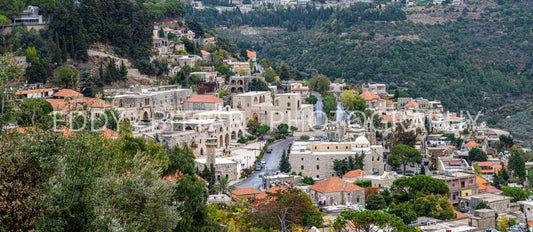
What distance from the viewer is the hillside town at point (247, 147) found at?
1541cm

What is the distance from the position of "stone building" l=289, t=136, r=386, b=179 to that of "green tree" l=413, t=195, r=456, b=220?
27.0 feet

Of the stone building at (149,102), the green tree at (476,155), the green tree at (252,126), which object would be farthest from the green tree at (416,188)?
the stone building at (149,102)

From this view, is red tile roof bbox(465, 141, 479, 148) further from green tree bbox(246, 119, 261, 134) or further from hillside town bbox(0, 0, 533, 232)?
green tree bbox(246, 119, 261, 134)

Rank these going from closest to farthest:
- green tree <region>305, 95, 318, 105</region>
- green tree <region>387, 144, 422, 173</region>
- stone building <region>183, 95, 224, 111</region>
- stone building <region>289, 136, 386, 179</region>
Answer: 1. stone building <region>289, 136, 386, 179</region>
2. green tree <region>387, 144, 422, 173</region>
3. stone building <region>183, 95, 224, 111</region>
4. green tree <region>305, 95, 318, 105</region>

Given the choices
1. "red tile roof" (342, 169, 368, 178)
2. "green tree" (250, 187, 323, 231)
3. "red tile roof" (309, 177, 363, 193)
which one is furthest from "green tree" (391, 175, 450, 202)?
"green tree" (250, 187, 323, 231)

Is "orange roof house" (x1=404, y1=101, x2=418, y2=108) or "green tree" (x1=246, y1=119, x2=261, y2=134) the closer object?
"green tree" (x1=246, y1=119, x2=261, y2=134)

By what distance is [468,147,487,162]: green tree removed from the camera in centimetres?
4661

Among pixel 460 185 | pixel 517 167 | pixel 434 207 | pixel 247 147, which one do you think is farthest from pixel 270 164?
pixel 517 167

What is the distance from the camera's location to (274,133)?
1912 inches

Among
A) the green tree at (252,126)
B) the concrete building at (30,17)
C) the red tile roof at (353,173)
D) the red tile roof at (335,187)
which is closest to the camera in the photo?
the red tile roof at (335,187)

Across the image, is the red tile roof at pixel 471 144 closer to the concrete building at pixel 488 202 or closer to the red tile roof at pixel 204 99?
the concrete building at pixel 488 202

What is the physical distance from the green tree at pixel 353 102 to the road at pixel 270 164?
12.4 m

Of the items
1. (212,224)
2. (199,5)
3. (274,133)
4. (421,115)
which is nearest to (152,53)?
(274,133)

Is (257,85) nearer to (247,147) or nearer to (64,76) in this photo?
(247,147)
